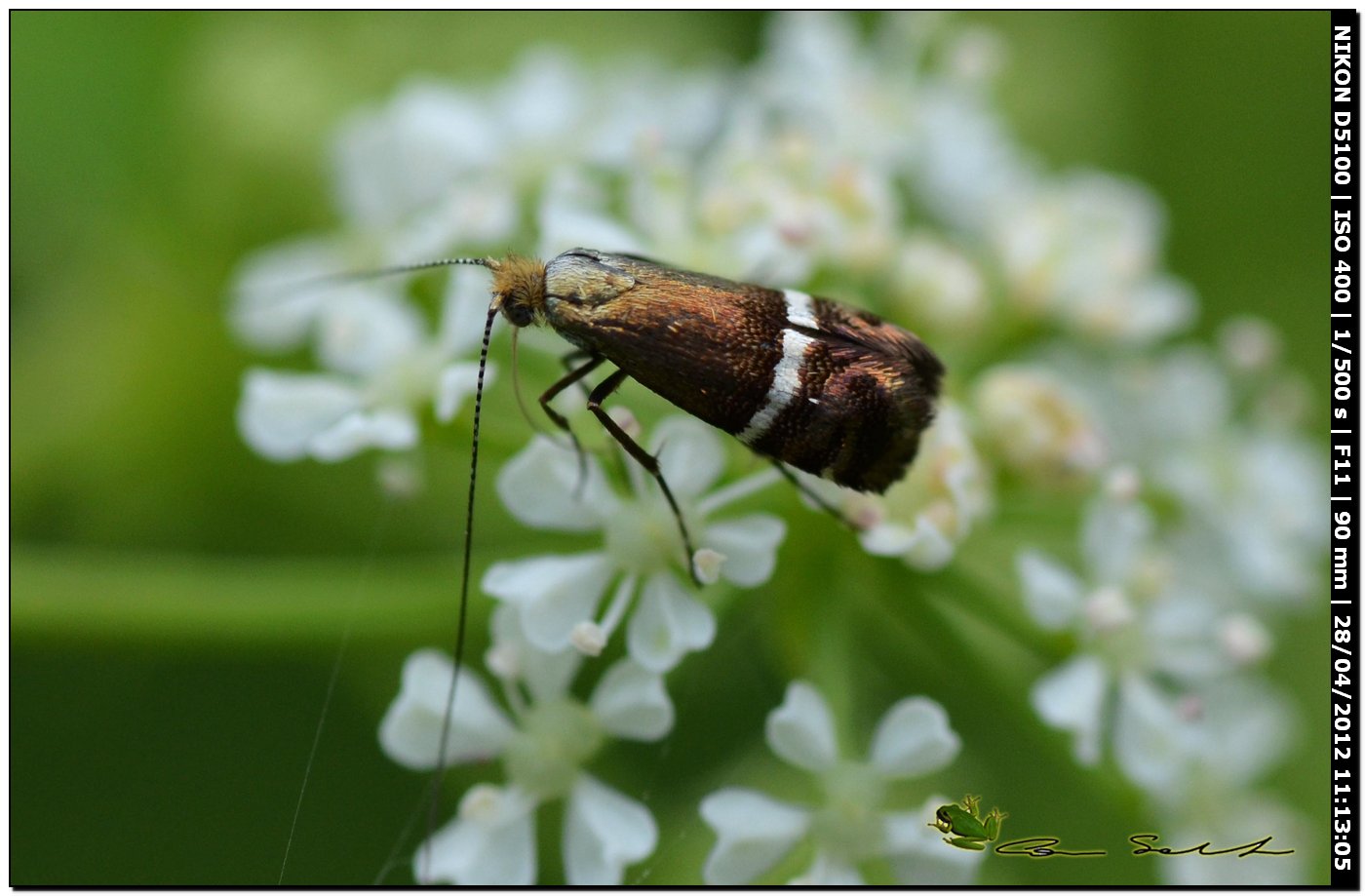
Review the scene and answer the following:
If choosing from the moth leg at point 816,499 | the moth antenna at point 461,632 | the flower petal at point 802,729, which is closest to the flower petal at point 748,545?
the moth leg at point 816,499

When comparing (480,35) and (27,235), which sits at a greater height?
(480,35)

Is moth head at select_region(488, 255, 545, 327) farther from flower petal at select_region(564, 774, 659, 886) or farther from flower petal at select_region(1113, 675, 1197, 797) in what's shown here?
flower petal at select_region(1113, 675, 1197, 797)

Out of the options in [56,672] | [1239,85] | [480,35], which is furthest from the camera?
[1239,85]

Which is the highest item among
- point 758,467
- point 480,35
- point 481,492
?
point 480,35

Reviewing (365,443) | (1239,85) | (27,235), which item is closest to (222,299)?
(27,235)

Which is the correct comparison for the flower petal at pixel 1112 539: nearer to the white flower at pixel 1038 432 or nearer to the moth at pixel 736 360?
the white flower at pixel 1038 432

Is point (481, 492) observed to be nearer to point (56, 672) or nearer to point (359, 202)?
point (359, 202)
